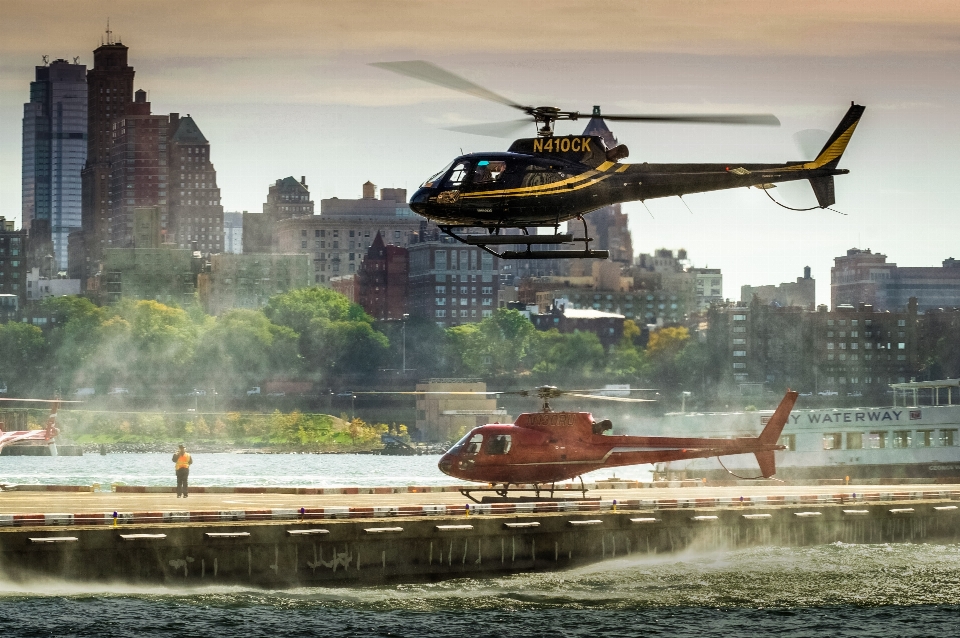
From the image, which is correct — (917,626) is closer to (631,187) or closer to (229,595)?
(631,187)

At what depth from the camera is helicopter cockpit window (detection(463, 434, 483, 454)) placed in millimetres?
58125

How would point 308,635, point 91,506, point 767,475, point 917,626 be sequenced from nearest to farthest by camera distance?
point 308,635, point 917,626, point 91,506, point 767,475

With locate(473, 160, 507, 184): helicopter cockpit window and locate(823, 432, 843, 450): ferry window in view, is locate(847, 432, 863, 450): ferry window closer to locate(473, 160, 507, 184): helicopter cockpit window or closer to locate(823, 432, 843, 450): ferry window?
locate(823, 432, 843, 450): ferry window

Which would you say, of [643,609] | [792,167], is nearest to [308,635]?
[643,609]

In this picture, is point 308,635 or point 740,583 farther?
point 740,583

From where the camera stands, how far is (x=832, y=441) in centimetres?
9562

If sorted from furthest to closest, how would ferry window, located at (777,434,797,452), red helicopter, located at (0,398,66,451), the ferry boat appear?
ferry window, located at (777,434,797,452) → red helicopter, located at (0,398,66,451) → the ferry boat

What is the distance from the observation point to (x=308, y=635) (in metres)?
46.9

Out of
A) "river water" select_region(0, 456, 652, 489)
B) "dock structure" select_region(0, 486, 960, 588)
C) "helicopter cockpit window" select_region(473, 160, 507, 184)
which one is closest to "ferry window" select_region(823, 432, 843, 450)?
"dock structure" select_region(0, 486, 960, 588)

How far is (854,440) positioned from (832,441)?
1391 mm

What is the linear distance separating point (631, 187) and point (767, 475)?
13.7 meters

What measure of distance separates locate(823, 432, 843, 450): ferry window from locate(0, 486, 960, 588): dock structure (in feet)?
106

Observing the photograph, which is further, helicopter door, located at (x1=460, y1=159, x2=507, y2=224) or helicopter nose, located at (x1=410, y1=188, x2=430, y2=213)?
helicopter nose, located at (x1=410, y1=188, x2=430, y2=213)

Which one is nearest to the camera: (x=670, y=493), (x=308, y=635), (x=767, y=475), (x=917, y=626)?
(x=308, y=635)
